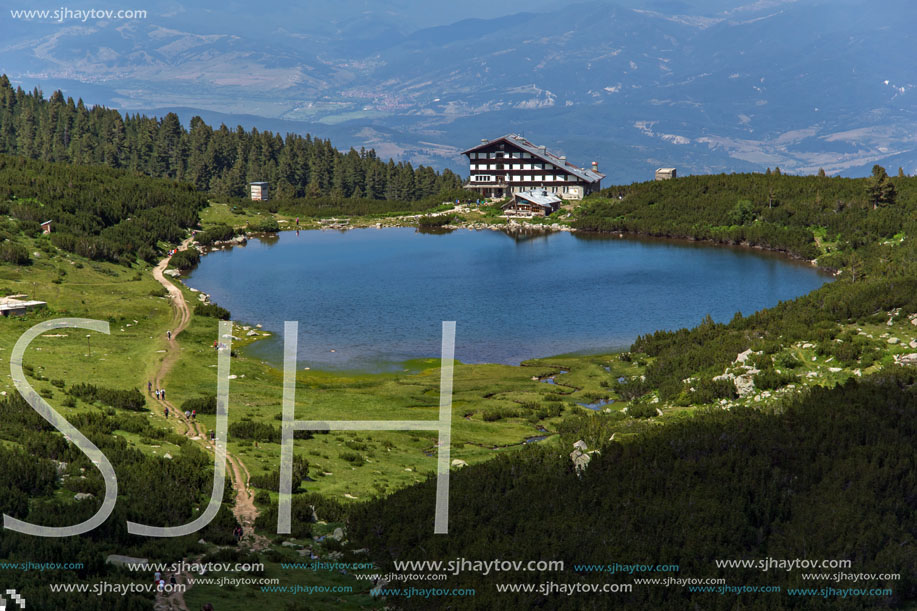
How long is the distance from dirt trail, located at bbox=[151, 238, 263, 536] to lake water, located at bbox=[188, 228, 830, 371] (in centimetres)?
512

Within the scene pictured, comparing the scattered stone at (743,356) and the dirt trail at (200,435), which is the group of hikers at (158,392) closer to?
the dirt trail at (200,435)

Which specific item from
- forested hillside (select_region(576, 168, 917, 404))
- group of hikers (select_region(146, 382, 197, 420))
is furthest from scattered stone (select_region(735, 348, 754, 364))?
group of hikers (select_region(146, 382, 197, 420))

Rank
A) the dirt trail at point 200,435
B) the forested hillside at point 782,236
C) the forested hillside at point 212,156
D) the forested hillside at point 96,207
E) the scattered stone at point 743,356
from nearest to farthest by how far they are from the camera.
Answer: the dirt trail at point 200,435 → the scattered stone at point 743,356 → the forested hillside at point 782,236 → the forested hillside at point 96,207 → the forested hillside at point 212,156

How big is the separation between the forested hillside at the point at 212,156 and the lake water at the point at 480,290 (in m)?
40.8

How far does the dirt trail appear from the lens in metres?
30.0

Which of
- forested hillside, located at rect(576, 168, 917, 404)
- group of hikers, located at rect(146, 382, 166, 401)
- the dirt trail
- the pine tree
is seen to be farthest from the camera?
the pine tree

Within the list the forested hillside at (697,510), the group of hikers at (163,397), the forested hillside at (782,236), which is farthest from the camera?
the forested hillside at (782,236)

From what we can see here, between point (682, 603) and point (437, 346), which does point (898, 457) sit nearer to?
point (682, 603)

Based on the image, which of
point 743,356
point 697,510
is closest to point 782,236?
point 743,356

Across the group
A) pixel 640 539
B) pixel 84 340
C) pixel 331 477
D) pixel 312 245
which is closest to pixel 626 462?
pixel 640 539

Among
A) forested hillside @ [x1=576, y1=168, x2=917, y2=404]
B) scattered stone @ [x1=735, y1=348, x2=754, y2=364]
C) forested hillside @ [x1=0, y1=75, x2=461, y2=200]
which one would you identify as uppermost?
forested hillside @ [x1=0, y1=75, x2=461, y2=200]

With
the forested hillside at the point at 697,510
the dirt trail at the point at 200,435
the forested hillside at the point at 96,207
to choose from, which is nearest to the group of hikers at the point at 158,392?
the dirt trail at the point at 200,435

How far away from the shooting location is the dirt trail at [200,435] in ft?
98.5

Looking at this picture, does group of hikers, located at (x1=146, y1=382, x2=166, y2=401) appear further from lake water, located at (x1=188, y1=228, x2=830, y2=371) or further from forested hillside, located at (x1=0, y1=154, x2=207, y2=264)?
forested hillside, located at (x1=0, y1=154, x2=207, y2=264)
